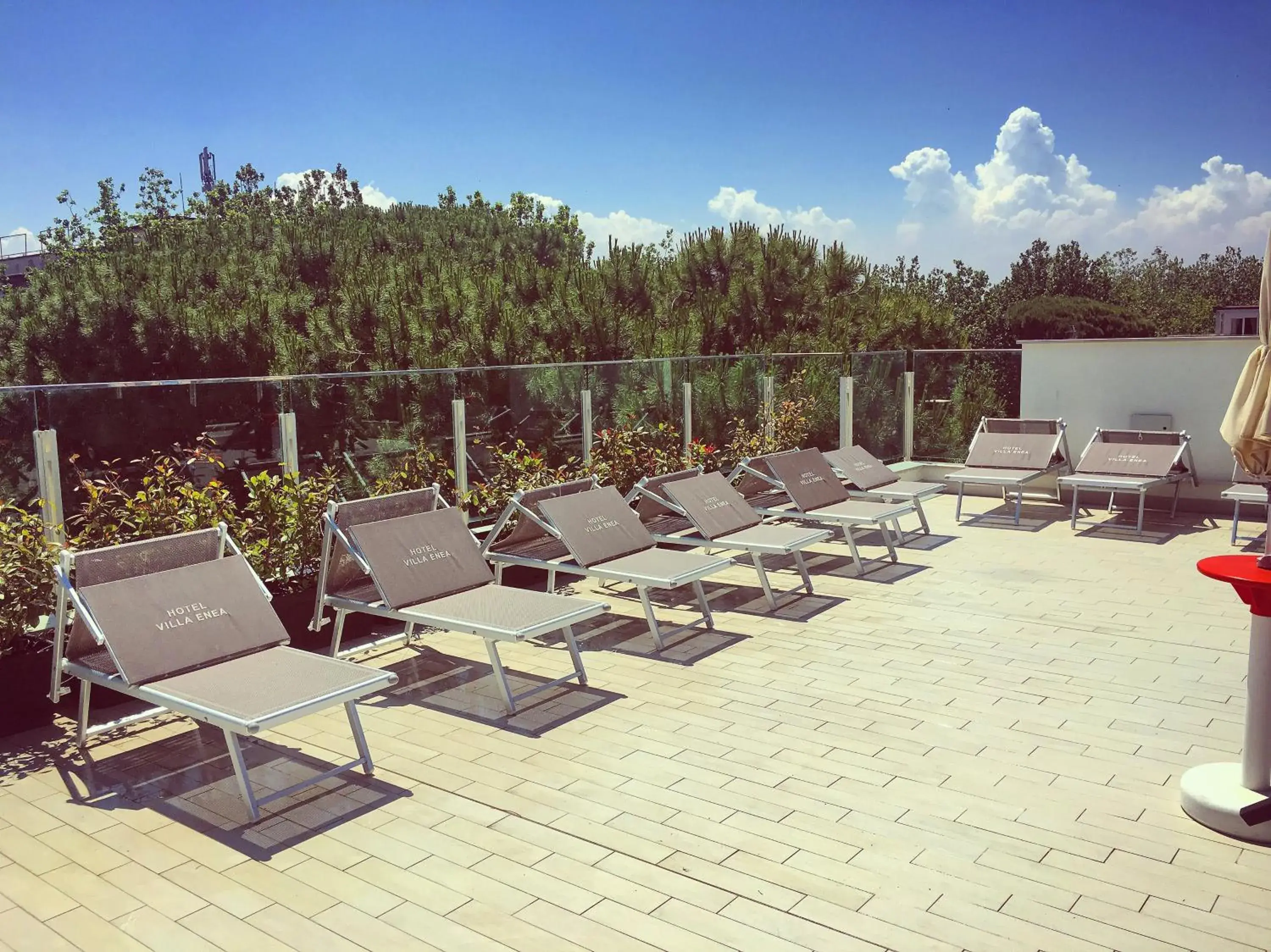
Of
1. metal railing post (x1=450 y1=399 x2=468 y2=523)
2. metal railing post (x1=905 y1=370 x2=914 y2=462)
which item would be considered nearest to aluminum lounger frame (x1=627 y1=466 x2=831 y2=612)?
metal railing post (x1=450 y1=399 x2=468 y2=523)

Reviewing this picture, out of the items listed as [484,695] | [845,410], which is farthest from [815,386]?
[484,695]

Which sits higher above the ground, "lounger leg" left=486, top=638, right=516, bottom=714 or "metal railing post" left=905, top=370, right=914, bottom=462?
"metal railing post" left=905, top=370, right=914, bottom=462

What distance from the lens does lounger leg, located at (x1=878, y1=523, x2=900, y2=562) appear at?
28.3ft

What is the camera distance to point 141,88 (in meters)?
44.9

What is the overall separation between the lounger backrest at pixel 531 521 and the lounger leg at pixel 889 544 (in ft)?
9.82

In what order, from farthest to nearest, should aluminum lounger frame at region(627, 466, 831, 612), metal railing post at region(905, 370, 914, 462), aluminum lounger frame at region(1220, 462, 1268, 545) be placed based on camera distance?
metal railing post at region(905, 370, 914, 462)
aluminum lounger frame at region(1220, 462, 1268, 545)
aluminum lounger frame at region(627, 466, 831, 612)

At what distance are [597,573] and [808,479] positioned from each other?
293 cm

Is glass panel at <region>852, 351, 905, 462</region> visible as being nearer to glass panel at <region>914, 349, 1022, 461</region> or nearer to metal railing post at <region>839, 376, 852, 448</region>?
metal railing post at <region>839, 376, 852, 448</region>

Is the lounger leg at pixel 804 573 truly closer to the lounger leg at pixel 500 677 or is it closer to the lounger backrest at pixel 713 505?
the lounger backrest at pixel 713 505

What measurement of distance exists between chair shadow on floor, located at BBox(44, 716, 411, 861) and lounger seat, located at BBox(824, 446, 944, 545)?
5.99 meters

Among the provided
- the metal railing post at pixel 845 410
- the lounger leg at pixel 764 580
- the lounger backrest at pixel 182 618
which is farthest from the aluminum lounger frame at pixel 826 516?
the lounger backrest at pixel 182 618

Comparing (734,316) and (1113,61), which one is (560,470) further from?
(1113,61)

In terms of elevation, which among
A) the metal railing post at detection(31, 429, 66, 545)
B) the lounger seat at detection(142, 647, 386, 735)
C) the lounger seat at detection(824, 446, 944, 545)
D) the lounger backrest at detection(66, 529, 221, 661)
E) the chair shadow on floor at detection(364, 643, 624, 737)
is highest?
the metal railing post at detection(31, 429, 66, 545)

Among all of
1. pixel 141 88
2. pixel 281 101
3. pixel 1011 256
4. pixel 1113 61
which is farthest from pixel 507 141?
pixel 1113 61
